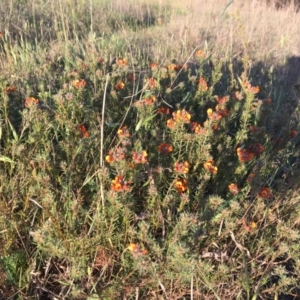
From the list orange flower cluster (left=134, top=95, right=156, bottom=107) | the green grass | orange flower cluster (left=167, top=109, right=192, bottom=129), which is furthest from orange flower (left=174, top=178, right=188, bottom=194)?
orange flower cluster (left=134, top=95, right=156, bottom=107)

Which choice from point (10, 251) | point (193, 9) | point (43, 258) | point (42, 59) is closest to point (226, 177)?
point (43, 258)

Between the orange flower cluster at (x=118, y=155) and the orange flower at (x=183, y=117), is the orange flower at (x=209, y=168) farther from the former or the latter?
the orange flower cluster at (x=118, y=155)

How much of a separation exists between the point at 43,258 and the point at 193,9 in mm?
4599

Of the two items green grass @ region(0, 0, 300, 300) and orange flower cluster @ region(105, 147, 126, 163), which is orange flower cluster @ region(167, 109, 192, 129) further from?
orange flower cluster @ region(105, 147, 126, 163)

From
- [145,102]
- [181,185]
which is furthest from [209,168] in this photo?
[145,102]

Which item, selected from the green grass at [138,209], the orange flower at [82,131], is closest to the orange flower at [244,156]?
the green grass at [138,209]

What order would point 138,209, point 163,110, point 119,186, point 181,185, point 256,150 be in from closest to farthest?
point 119,186, point 181,185, point 138,209, point 256,150, point 163,110

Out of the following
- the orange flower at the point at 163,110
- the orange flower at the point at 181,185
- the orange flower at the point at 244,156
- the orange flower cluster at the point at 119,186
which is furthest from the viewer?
the orange flower at the point at 163,110

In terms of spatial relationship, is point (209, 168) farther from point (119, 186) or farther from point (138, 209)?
point (119, 186)

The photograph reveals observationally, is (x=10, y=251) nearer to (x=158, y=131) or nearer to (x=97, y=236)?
(x=97, y=236)

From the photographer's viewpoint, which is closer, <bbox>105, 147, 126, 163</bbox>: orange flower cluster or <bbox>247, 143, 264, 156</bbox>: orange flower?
<bbox>105, 147, 126, 163</bbox>: orange flower cluster

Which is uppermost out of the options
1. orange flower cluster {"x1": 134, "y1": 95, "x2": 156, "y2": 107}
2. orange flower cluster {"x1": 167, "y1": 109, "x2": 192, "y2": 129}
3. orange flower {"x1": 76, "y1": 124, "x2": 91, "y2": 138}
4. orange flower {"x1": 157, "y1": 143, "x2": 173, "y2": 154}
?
orange flower cluster {"x1": 134, "y1": 95, "x2": 156, "y2": 107}

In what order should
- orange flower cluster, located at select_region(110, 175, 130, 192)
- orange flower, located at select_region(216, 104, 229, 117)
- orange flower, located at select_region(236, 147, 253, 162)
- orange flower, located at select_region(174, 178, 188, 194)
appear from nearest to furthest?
orange flower cluster, located at select_region(110, 175, 130, 192) < orange flower, located at select_region(174, 178, 188, 194) < orange flower, located at select_region(236, 147, 253, 162) < orange flower, located at select_region(216, 104, 229, 117)

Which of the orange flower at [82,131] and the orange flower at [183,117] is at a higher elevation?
the orange flower at [183,117]
